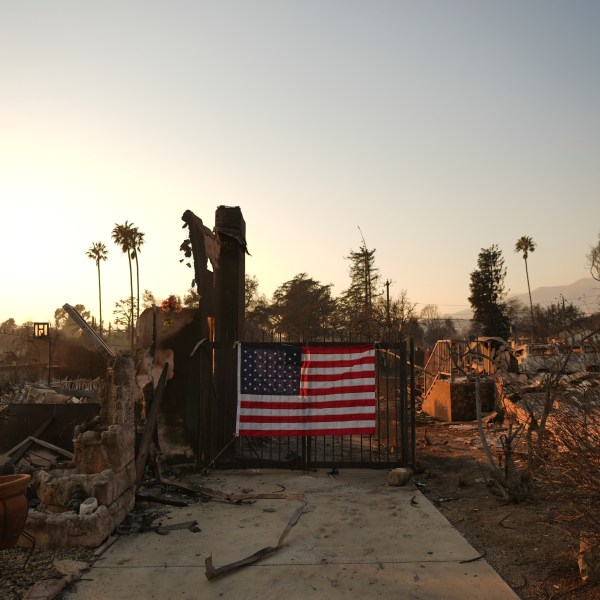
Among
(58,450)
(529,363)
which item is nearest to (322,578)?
(58,450)

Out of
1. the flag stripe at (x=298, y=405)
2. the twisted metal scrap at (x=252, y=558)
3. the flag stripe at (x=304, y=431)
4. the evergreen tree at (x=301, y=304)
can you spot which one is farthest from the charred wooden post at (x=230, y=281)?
the evergreen tree at (x=301, y=304)

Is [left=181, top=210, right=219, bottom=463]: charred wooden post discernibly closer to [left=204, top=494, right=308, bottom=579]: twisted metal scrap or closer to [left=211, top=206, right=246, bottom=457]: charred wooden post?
[left=211, top=206, right=246, bottom=457]: charred wooden post

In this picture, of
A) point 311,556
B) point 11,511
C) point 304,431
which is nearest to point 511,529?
point 311,556

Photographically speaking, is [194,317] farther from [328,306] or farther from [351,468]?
[328,306]

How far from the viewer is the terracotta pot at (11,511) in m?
4.69

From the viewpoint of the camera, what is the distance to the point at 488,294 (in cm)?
4891

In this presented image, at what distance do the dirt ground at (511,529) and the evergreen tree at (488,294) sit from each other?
40.8 m

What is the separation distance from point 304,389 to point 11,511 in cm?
499

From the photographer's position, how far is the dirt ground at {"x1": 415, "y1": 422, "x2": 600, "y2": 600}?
181 inches

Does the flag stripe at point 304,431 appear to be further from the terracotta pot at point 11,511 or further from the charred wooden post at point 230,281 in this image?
the terracotta pot at point 11,511

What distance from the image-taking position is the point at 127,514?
6660 millimetres

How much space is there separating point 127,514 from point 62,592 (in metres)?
2.01

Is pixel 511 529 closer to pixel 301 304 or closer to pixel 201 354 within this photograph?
pixel 201 354

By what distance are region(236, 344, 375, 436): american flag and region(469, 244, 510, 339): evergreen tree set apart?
4189 cm
